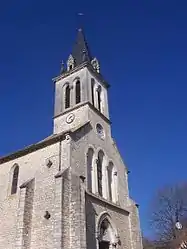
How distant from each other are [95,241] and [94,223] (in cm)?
108

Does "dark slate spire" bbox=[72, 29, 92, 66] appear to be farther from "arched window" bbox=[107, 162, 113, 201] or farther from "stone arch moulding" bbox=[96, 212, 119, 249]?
"stone arch moulding" bbox=[96, 212, 119, 249]

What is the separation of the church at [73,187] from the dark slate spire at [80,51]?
246 centimetres

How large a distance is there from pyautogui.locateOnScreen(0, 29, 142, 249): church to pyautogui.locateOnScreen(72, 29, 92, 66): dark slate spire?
97.0 inches

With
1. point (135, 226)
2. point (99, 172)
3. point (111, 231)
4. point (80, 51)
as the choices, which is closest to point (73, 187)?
point (99, 172)

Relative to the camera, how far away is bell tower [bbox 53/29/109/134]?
24922mm

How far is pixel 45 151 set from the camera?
20.6 metres

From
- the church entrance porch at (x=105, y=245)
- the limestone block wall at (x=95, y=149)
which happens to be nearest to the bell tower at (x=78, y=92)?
the limestone block wall at (x=95, y=149)

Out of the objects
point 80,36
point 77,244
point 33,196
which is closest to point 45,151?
point 33,196

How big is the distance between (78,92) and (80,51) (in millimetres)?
6822

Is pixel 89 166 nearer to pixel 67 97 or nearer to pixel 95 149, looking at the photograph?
pixel 95 149

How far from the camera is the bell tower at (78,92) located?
81.8 feet

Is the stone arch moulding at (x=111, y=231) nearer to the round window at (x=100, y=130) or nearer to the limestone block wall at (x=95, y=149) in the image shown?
the limestone block wall at (x=95, y=149)

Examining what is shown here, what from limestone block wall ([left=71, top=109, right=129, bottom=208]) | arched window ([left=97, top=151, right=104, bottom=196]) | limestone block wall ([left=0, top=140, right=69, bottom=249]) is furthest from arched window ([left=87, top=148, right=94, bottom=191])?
limestone block wall ([left=0, top=140, right=69, bottom=249])

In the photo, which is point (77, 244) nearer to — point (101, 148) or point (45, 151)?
point (45, 151)
